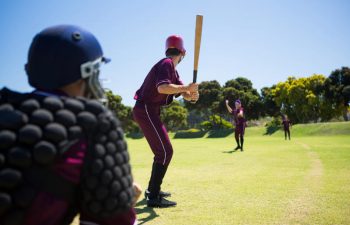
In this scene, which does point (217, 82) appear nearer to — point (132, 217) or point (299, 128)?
point (299, 128)

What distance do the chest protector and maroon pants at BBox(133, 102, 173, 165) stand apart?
3.38m

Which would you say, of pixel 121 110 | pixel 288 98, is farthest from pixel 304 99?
pixel 121 110

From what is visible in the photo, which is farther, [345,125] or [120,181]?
[345,125]

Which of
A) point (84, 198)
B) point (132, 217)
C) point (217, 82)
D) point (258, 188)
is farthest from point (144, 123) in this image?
point (217, 82)

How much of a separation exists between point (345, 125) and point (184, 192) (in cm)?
3661

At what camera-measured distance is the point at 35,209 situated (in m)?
1.48

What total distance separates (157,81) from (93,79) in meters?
2.97

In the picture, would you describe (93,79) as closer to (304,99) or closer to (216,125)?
(216,125)

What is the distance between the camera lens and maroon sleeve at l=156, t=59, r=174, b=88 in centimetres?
473

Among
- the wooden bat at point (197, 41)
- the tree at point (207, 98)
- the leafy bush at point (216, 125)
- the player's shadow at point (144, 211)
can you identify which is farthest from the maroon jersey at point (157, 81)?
the tree at point (207, 98)

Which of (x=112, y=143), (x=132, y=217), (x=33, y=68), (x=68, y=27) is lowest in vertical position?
(x=132, y=217)

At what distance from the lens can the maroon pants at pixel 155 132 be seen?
509 cm

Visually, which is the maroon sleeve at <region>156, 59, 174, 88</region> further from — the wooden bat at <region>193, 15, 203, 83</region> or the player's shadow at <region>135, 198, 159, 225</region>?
the player's shadow at <region>135, 198, 159, 225</region>

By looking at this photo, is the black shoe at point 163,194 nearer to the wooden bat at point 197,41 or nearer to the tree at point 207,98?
the wooden bat at point 197,41
